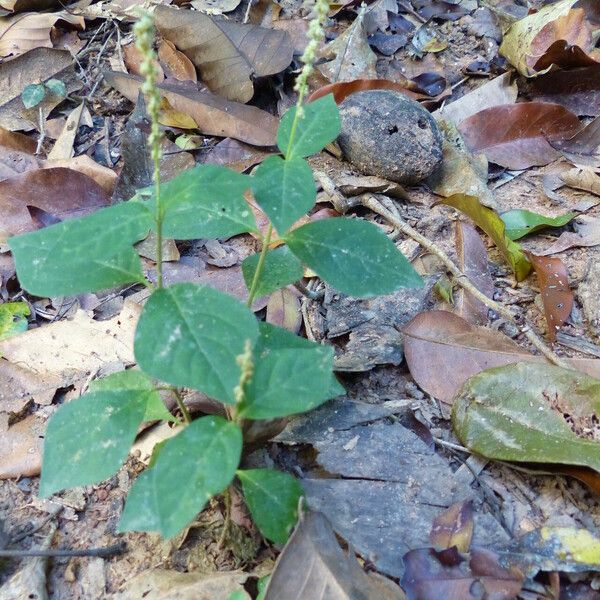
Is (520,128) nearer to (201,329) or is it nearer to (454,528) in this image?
(454,528)

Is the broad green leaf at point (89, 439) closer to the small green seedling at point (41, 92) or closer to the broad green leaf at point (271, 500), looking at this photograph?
the broad green leaf at point (271, 500)

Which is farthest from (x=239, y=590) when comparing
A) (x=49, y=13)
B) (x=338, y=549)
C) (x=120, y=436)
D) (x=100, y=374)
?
(x=49, y=13)

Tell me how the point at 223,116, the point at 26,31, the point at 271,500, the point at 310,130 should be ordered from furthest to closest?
the point at 26,31 → the point at 223,116 → the point at 310,130 → the point at 271,500

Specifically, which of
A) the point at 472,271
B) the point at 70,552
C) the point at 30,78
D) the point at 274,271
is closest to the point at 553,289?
the point at 472,271

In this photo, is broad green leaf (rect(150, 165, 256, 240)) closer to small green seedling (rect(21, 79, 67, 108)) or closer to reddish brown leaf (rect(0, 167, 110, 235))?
reddish brown leaf (rect(0, 167, 110, 235))

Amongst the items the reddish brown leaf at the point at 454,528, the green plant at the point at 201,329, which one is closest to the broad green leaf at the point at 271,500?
the green plant at the point at 201,329

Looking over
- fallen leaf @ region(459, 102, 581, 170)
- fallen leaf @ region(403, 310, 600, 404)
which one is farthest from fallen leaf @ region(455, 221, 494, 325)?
fallen leaf @ region(459, 102, 581, 170)
